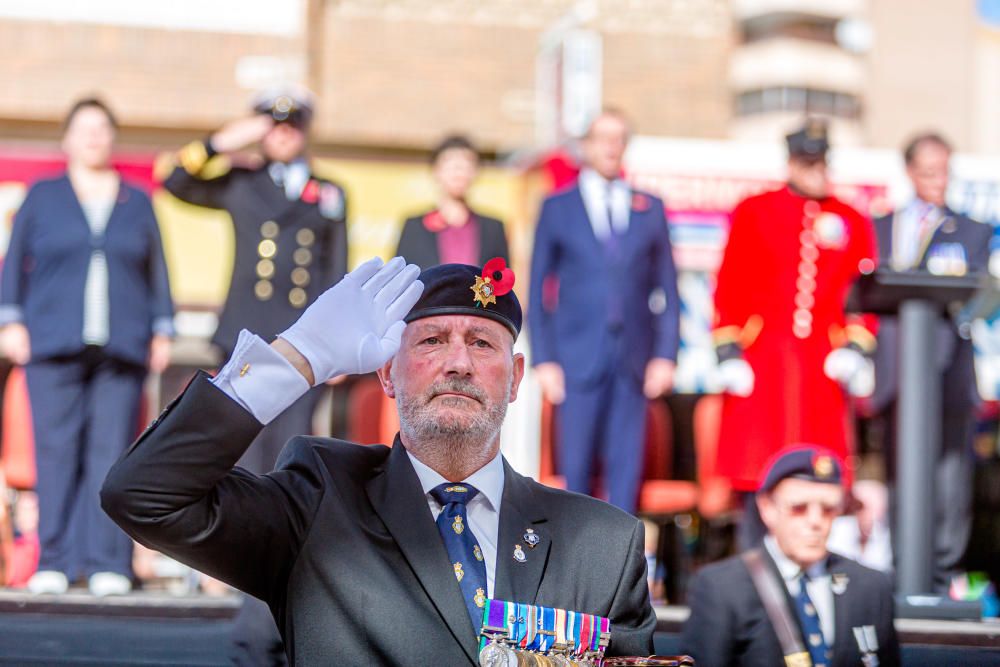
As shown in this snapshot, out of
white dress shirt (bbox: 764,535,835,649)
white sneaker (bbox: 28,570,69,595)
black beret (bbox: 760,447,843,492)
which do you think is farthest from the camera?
white sneaker (bbox: 28,570,69,595)

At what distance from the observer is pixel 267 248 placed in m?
5.71

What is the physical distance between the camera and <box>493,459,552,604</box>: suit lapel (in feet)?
8.63

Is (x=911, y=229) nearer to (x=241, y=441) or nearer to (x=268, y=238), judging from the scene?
(x=268, y=238)

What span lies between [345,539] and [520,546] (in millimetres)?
305

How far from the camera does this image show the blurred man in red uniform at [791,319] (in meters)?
5.89

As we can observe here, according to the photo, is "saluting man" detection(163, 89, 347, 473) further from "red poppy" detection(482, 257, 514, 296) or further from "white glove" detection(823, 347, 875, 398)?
"red poppy" detection(482, 257, 514, 296)

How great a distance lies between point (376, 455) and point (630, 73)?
11464 mm

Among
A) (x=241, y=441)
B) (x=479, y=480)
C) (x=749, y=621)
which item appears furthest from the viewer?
(x=749, y=621)

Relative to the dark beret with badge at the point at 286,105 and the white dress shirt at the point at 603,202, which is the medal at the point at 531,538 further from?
the white dress shirt at the point at 603,202

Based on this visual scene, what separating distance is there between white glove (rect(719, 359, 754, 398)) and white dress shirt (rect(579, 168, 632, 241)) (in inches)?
26.7

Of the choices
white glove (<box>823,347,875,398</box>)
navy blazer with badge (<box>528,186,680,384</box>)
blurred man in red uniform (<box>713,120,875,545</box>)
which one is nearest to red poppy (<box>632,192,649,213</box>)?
navy blazer with badge (<box>528,186,680,384</box>)

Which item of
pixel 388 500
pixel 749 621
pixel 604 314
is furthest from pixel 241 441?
pixel 604 314

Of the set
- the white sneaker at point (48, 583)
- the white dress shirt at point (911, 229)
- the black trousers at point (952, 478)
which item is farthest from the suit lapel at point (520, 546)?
the white dress shirt at point (911, 229)

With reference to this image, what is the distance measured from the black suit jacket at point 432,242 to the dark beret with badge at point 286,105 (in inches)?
27.3
